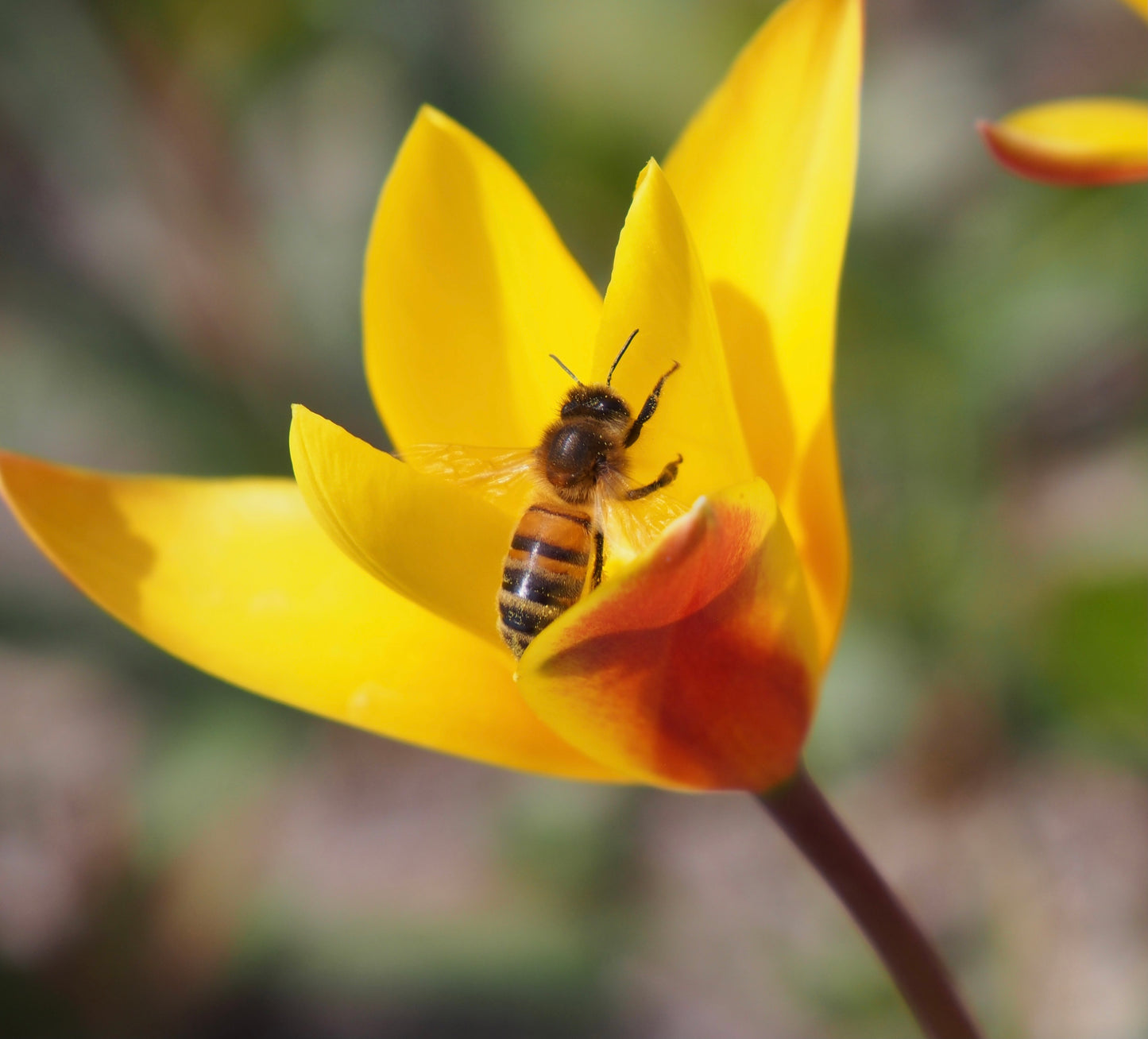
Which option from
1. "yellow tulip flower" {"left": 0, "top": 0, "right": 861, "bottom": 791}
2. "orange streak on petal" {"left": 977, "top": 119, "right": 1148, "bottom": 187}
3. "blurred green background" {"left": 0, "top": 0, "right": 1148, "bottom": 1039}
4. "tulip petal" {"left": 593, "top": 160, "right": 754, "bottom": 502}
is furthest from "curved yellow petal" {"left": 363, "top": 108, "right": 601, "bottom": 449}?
"blurred green background" {"left": 0, "top": 0, "right": 1148, "bottom": 1039}

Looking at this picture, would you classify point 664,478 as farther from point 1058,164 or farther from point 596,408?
point 1058,164

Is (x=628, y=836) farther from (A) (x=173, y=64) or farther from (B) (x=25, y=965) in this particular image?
(A) (x=173, y=64)

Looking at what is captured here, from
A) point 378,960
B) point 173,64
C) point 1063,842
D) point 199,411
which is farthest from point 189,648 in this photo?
point 1063,842

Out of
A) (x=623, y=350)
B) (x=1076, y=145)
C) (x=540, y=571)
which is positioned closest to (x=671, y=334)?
(x=623, y=350)

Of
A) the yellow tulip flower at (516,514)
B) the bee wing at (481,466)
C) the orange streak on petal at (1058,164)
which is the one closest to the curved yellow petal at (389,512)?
the yellow tulip flower at (516,514)

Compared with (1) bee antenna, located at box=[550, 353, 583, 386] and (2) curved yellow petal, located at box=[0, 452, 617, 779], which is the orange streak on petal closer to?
(1) bee antenna, located at box=[550, 353, 583, 386]

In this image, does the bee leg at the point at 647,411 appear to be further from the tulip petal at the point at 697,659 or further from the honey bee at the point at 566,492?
the tulip petal at the point at 697,659
